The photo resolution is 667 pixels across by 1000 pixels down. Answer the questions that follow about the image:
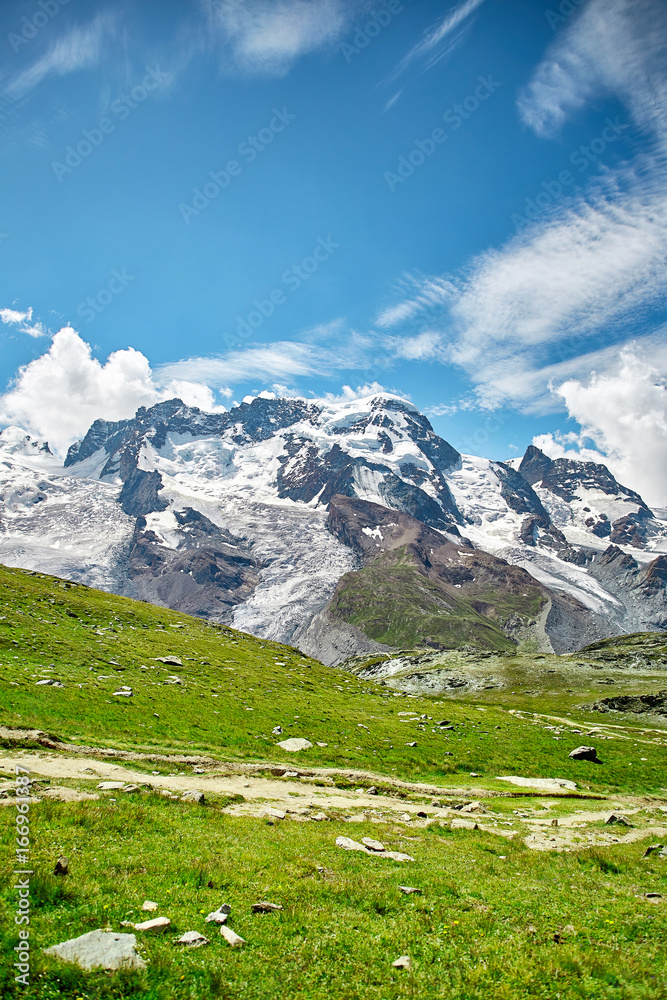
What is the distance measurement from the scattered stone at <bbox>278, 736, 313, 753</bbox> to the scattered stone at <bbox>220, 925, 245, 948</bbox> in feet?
84.1

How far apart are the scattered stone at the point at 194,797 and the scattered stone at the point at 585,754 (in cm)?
3451

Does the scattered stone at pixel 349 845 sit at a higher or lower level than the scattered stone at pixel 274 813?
higher

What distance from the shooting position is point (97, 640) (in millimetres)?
50688

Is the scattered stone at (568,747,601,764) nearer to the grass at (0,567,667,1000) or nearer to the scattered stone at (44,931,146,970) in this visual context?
the grass at (0,567,667,1000)

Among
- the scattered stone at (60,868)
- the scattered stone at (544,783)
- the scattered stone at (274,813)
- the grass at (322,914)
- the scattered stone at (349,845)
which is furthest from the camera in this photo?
the scattered stone at (544,783)

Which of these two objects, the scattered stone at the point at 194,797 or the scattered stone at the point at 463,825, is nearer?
the scattered stone at the point at 194,797

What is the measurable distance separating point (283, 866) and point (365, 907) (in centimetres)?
298

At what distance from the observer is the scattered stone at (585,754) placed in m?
42.7

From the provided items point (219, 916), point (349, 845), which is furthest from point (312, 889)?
point (349, 845)

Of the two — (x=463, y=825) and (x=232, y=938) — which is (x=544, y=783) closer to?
(x=463, y=825)

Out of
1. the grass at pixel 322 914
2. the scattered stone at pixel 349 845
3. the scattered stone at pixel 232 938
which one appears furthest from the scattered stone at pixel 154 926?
the scattered stone at pixel 349 845

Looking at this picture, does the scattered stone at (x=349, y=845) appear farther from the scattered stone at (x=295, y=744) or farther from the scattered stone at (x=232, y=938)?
the scattered stone at (x=295, y=744)

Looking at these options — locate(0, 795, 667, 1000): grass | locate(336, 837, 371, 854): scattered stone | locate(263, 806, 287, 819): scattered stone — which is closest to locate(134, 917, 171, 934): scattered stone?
locate(0, 795, 667, 1000): grass

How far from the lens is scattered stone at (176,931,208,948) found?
990 centimetres
